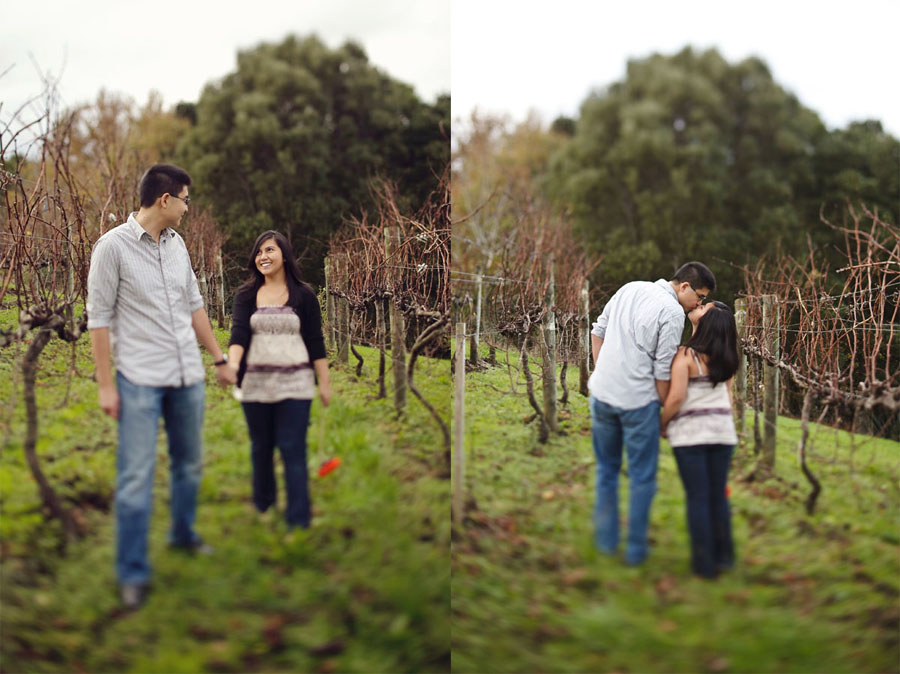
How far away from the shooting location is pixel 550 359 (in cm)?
328

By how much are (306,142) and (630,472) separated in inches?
85.2

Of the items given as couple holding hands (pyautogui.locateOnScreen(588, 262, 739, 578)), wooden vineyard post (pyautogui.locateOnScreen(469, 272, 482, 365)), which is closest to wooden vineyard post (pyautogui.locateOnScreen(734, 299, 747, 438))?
couple holding hands (pyautogui.locateOnScreen(588, 262, 739, 578))

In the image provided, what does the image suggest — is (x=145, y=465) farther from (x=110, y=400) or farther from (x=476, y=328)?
(x=476, y=328)

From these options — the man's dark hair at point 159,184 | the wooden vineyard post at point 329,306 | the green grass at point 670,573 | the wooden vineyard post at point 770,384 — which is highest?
the man's dark hair at point 159,184

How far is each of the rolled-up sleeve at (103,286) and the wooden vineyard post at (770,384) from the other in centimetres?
272

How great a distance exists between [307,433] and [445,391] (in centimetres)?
71

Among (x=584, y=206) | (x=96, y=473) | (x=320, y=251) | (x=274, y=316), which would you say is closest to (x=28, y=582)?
(x=96, y=473)

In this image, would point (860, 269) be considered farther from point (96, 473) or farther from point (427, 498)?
point (96, 473)

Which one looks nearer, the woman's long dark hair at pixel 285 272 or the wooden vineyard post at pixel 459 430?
the woman's long dark hair at pixel 285 272

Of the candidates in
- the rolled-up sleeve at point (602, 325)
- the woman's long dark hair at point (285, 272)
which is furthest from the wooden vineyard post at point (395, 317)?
the rolled-up sleeve at point (602, 325)

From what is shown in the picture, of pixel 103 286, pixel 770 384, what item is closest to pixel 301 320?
pixel 103 286

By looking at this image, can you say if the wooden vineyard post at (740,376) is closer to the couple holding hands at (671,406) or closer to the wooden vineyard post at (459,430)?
the couple holding hands at (671,406)

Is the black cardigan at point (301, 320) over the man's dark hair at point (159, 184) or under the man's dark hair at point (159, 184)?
under

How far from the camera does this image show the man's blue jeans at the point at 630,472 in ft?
8.80
